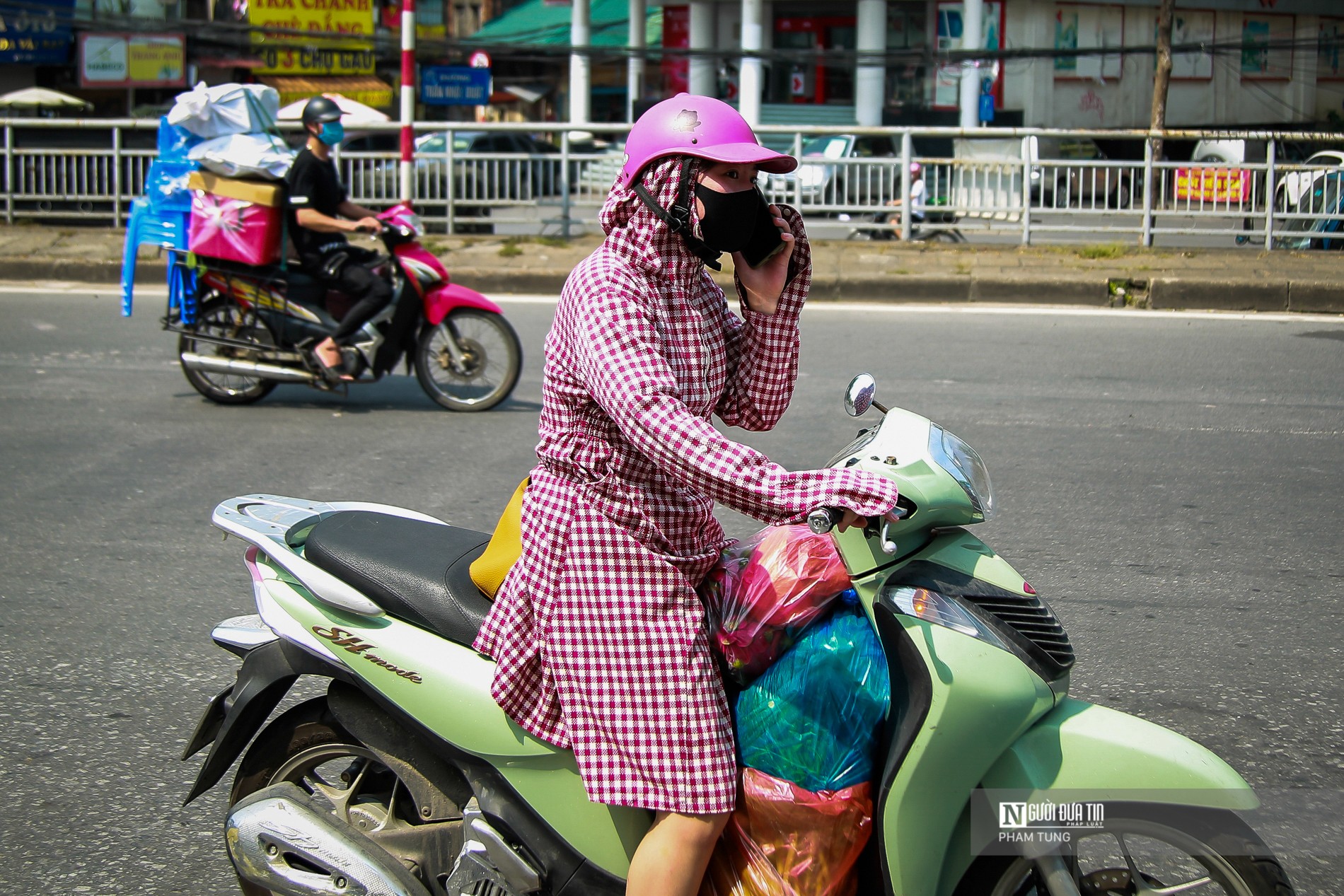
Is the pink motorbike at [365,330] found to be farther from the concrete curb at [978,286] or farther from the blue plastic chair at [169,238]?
the concrete curb at [978,286]

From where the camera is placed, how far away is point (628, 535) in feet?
→ 6.98

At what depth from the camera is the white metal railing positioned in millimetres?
12562

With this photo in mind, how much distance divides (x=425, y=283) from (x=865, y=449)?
5.39m

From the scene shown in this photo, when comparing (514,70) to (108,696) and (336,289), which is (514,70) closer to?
(336,289)

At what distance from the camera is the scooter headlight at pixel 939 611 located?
1.99 meters

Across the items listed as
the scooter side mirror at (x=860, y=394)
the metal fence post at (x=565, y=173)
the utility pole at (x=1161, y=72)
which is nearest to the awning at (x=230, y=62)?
the metal fence post at (x=565, y=173)

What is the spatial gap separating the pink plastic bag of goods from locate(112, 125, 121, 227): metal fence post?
7.43m

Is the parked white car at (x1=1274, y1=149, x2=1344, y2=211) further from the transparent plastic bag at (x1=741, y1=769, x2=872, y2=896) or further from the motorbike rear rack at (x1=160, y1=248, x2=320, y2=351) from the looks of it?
the transparent plastic bag at (x1=741, y1=769, x2=872, y2=896)

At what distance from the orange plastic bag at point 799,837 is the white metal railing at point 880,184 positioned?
10939 mm

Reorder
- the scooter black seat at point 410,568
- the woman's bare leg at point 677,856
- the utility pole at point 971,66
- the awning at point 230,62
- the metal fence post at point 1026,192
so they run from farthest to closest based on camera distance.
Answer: the awning at point 230,62 < the utility pole at point 971,66 < the metal fence post at point 1026,192 < the scooter black seat at point 410,568 < the woman's bare leg at point 677,856

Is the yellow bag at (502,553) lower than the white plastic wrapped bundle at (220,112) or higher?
lower

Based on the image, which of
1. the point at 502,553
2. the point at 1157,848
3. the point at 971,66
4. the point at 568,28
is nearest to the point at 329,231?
the point at 502,553

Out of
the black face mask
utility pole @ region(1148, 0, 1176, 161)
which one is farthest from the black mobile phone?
utility pole @ region(1148, 0, 1176, 161)

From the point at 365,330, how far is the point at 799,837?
5.62 m
